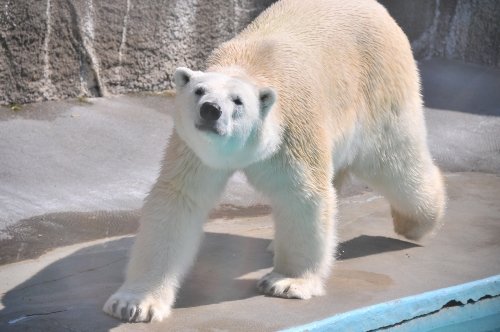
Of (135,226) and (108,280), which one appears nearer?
(108,280)

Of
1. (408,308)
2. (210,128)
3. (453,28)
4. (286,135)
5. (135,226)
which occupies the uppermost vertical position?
(210,128)

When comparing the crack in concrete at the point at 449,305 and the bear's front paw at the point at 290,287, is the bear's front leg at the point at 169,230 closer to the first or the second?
the bear's front paw at the point at 290,287

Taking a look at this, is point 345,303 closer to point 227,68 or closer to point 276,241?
point 276,241

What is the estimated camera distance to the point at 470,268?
13.4 ft

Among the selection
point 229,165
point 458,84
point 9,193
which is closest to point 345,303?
point 229,165

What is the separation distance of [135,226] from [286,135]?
4.54 ft

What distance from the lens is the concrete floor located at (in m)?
3.46

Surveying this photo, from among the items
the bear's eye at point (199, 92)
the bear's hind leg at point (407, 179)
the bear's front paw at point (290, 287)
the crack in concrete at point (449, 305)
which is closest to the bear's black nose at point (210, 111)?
the bear's eye at point (199, 92)

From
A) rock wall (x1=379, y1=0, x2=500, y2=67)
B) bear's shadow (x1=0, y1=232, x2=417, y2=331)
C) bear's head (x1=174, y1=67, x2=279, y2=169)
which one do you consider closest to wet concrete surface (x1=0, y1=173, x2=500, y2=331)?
bear's shadow (x1=0, y1=232, x2=417, y2=331)

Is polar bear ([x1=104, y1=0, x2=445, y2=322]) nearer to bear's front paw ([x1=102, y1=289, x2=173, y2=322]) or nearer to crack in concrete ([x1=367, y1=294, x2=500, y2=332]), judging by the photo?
bear's front paw ([x1=102, y1=289, x2=173, y2=322])

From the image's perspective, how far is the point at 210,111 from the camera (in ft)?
10.0

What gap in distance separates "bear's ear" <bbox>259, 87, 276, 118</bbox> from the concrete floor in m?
0.73

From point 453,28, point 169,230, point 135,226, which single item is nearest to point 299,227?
point 169,230

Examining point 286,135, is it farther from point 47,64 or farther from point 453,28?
point 453,28
